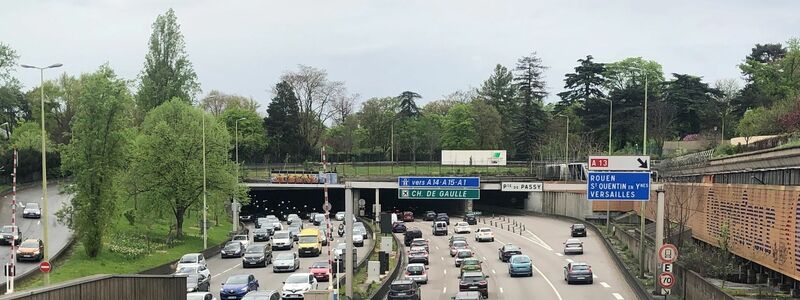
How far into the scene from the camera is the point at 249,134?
470 ft

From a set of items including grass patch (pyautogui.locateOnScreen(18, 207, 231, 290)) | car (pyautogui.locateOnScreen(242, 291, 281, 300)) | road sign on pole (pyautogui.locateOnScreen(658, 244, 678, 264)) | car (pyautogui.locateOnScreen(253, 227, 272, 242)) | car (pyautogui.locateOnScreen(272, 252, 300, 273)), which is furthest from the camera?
car (pyautogui.locateOnScreen(253, 227, 272, 242))

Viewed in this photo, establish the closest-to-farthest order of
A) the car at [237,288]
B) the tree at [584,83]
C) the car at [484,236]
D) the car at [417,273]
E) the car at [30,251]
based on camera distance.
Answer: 1. the car at [237,288]
2. the car at [417,273]
3. the car at [30,251]
4. the car at [484,236]
5. the tree at [584,83]

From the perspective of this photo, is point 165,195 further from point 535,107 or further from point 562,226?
point 535,107

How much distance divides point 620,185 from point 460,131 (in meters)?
103

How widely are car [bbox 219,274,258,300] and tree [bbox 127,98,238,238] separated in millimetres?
30254

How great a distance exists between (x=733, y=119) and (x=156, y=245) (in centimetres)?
8423

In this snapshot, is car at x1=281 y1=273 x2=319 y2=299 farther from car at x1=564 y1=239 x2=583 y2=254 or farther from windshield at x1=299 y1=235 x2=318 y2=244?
car at x1=564 y1=239 x2=583 y2=254

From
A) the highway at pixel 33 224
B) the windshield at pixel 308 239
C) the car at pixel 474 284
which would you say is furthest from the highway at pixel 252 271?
the highway at pixel 33 224

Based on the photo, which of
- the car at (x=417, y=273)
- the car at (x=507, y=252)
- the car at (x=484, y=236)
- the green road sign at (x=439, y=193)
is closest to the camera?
the green road sign at (x=439, y=193)

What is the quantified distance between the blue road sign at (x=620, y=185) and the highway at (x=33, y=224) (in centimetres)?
2880

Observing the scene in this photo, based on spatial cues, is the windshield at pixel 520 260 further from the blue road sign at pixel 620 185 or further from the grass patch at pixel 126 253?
the grass patch at pixel 126 253

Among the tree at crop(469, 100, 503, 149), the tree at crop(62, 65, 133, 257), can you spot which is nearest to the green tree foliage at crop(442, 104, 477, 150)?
the tree at crop(469, 100, 503, 149)

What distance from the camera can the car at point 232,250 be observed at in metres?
59.6

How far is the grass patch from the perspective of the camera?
45484mm
